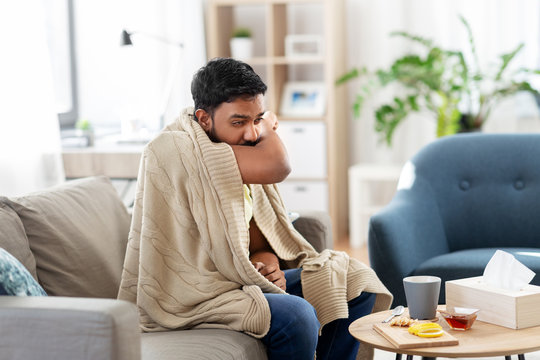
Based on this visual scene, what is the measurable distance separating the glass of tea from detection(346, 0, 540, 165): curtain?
118 inches

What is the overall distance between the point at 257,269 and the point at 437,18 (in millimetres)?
3403

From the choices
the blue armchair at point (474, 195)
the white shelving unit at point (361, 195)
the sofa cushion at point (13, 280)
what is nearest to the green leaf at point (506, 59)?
the white shelving unit at point (361, 195)

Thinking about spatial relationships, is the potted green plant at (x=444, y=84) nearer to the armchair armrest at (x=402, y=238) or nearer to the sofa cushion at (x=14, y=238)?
the armchair armrest at (x=402, y=238)

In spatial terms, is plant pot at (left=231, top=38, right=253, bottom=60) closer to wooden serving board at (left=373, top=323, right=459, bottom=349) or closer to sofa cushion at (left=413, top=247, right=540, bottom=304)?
sofa cushion at (left=413, top=247, right=540, bottom=304)

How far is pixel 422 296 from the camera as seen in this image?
1.89m

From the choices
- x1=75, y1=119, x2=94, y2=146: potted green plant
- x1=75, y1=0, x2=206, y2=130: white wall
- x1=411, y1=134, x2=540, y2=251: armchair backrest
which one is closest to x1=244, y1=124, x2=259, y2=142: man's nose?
x1=411, y1=134, x2=540, y2=251: armchair backrest

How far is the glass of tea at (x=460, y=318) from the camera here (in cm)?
182

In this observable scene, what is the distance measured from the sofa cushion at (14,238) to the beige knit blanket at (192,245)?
249mm

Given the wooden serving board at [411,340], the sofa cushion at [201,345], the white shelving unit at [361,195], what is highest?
the wooden serving board at [411,340]

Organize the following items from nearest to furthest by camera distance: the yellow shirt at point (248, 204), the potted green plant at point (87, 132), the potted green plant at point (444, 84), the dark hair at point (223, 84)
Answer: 1. the dark hair at point (223, 84)
2. the yellow shirt at point (248, 204)
3. the potted green plant at point (87, 132)
4. the potted green plant at point (444, 84)

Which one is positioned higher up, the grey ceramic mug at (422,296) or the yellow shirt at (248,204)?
the yellow shirt at (248,204)

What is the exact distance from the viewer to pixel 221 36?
5.05m

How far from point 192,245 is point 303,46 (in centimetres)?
329

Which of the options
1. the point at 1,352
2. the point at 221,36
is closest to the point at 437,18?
the point at 221,36
